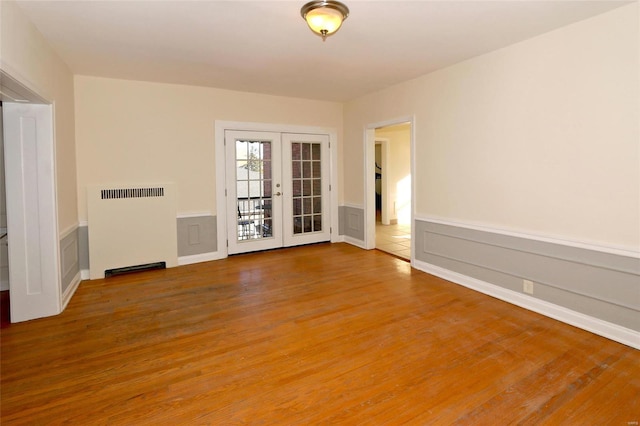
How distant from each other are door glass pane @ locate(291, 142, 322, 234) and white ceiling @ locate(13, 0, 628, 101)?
1657mm

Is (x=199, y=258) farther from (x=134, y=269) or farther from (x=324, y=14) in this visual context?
(x=324, y=14)

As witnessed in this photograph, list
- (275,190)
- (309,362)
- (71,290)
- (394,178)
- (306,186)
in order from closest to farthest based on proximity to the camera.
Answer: (309,362) → (71,290) → (275,190) → (306,186) → (394,178)

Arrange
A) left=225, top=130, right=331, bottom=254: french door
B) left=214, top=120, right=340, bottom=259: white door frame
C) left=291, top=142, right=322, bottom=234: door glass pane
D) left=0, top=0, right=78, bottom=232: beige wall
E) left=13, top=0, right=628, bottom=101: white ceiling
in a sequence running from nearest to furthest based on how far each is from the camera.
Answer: left=0, top=0, right=78, bottom=232: beige wall, left=13, top=0, right=628, bottom=101: white ceiling, left=214, top=120, right=340, bottom=259: white door frame, left=225, top=130, right=331, bottom=254: french door, left=291, top=142, right=322, bottom=234: door glass pane

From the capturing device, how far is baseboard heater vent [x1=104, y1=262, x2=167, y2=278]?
A: 4.45m

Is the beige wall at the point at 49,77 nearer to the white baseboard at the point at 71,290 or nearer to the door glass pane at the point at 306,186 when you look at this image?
the white baseboard at the point at 71,290

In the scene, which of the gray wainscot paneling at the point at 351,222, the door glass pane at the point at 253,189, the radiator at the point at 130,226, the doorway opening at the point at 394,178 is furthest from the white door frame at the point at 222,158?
the doorway opening at the point at 394,178

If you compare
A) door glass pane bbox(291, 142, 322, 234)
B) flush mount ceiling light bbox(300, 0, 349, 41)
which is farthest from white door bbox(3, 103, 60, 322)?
door glass pane bbox(291, 142, 322, 234)

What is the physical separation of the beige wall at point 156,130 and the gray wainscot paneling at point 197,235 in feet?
0.51

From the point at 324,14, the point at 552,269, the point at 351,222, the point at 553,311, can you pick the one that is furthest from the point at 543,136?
the point at 351,222

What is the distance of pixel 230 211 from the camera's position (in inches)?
212

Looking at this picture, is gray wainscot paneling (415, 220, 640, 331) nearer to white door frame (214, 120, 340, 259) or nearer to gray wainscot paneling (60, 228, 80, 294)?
white door frame (214, 120, 340, 259)

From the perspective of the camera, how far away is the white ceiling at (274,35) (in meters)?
2.61

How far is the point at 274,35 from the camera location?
3115mm

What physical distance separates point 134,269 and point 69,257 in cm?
93
